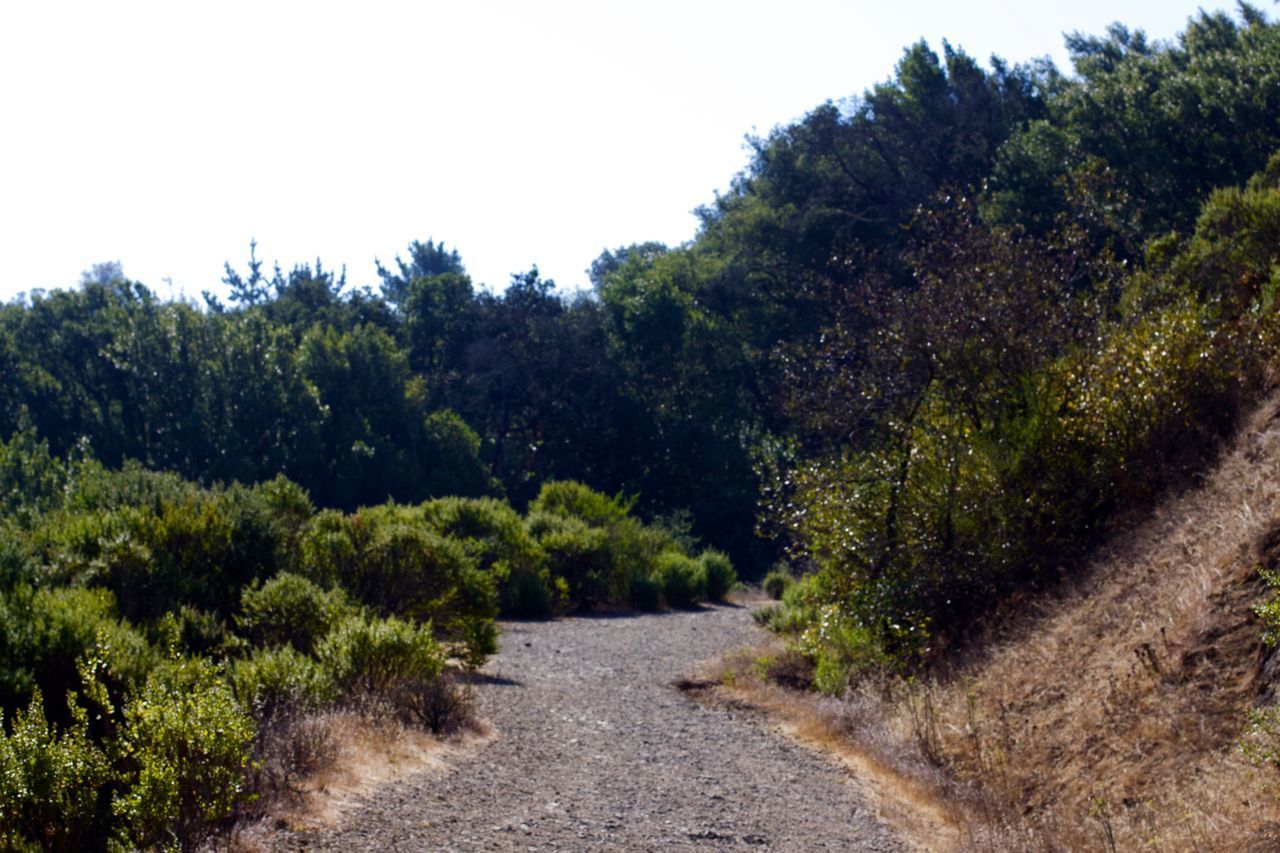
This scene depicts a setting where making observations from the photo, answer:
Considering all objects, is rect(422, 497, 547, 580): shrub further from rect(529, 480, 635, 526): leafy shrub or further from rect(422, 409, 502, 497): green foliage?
rect(422, 409, 502, 497): green foliage

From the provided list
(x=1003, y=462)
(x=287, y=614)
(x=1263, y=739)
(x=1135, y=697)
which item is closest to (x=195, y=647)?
(x=287, y=614)

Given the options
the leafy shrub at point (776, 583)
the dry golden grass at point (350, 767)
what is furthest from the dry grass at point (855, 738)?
the leafy shrub at point (776, 583)

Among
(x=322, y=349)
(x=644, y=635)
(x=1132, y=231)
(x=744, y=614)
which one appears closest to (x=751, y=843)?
(x=644, y=635)

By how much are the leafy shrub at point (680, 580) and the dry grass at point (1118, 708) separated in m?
16.5

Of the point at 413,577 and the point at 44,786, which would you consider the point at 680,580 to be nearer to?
the point at 413,577

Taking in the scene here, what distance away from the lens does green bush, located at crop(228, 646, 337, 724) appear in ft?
30.3

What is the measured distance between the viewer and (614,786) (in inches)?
371

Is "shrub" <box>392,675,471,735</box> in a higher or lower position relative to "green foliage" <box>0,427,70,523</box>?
lower

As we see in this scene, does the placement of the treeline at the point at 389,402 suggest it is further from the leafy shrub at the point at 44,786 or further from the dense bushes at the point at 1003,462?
the leafy shrub at the point at 44,786

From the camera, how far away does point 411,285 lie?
173ft

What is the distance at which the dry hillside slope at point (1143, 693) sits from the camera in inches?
286

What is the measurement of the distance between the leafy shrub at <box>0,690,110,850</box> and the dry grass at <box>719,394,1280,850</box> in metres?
4.98

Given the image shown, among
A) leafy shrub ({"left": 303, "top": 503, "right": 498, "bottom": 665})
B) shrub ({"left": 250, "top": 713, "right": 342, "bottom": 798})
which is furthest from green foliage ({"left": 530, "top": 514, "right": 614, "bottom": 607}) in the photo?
shrub ({"left": 250, "top": 713, "right": 342, "bottom": 798})

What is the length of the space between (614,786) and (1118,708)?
12.1 feet
